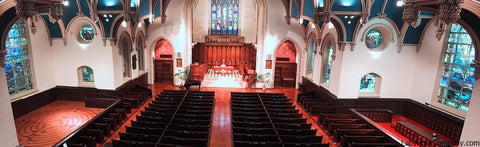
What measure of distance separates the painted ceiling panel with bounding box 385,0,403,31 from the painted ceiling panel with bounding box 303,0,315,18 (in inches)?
166

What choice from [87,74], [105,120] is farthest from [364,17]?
[87,74]

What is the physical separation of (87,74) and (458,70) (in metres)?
21.2

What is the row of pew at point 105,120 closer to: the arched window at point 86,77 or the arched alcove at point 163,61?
the arched window at point 86,77

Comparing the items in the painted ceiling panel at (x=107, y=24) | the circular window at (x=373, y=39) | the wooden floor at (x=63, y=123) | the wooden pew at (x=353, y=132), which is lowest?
the wooden floor at (x=63, y=123)

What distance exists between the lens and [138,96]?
1623 centimetres

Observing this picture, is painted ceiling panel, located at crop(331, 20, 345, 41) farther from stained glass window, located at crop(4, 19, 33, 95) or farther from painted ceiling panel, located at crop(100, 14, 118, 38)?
stained glass window, located at crop(4, 19, 33, 95)

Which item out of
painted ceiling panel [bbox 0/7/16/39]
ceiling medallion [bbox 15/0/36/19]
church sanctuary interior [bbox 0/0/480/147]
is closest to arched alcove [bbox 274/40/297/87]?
church sanctuary interior [bbox 0/0/480/147]

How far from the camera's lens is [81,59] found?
53.0ft

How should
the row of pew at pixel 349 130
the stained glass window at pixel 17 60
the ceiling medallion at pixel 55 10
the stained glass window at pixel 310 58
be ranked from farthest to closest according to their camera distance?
the stained glass window at pixel 310 58 → the stained glass window at pixel 17 60 → the row of pew at pixel 349 130 → the ceiling medallion at pixel 55 10

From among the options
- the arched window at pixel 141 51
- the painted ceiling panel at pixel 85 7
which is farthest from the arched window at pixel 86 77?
the arched window at pixel 141 51

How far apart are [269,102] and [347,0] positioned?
22.5ft

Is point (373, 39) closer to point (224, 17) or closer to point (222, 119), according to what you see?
point (222, 119)

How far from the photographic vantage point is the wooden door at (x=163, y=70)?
23500 mm

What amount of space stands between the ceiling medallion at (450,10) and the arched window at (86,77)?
1824cm
